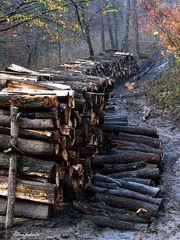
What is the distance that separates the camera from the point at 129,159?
8.59 meters

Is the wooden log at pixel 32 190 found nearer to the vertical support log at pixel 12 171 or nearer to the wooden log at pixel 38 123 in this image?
the vertical support log at pixel 12 171

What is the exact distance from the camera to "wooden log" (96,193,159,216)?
6609 millimetres

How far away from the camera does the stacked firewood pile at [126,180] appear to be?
6387 mm

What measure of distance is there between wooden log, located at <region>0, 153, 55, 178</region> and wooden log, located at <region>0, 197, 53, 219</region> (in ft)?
1.71

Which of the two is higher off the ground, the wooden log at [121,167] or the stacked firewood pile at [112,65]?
the stacked firewood pile at [112,65]

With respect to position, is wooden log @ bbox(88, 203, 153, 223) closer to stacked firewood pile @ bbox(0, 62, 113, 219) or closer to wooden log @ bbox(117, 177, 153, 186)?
stacked firewood pile @ bbox(0, 62, 113, 219)

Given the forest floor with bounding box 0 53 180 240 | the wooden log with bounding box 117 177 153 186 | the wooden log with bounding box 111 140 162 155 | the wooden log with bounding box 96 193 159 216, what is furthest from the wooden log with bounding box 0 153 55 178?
the wooden log with bounding box 111 140 162 155

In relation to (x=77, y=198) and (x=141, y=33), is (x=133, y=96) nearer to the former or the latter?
(x=77, y=198)

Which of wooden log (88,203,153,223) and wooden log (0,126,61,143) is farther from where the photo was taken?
wooden log (88,203,153,223)

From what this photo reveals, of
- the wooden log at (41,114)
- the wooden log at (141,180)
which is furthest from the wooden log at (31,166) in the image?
the wooden log at (141,180)

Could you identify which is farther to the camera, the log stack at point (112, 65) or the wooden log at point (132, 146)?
the log stack at point (112, 65)

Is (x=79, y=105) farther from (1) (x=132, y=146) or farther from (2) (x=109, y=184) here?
(1) (x=132, y=146)

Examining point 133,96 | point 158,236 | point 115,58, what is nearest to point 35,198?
point 158,236

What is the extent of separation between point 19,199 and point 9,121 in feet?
4.48
